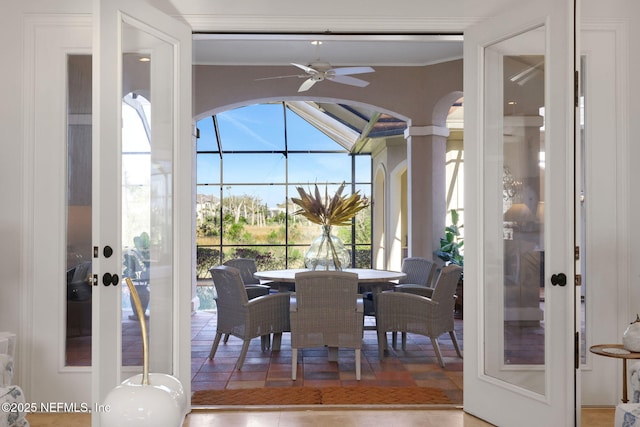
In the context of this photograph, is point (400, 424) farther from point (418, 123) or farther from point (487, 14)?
point (418, 123)

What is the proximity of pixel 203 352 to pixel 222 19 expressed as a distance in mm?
3314

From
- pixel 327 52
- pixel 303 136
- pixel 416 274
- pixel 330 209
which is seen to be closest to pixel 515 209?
pixel 330 209

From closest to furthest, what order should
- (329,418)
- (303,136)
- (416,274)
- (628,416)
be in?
1. (628,416)
2. (329,418)
3. (416,274)
4. (303,136)

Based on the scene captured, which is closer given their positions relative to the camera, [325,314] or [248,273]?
[325,314]

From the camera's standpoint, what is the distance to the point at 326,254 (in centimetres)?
639

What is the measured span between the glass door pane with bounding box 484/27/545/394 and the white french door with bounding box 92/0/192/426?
1.91 m

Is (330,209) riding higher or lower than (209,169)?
lower

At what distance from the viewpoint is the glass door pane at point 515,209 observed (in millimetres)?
3645

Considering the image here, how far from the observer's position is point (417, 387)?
4773 mm

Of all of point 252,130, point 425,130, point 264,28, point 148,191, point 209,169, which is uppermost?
point 252,130

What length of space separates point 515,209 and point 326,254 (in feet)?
9.28

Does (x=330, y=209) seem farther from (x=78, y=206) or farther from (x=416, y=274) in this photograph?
(x=78, y=206)

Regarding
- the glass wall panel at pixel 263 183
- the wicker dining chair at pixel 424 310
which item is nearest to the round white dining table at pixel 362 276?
the wicker dining chair at pixel 424 310

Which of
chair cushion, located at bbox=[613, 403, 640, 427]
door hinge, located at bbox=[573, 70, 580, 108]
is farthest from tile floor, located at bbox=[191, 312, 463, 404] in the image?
door hinge, located at bbox=[573, 70, 580, 108]
